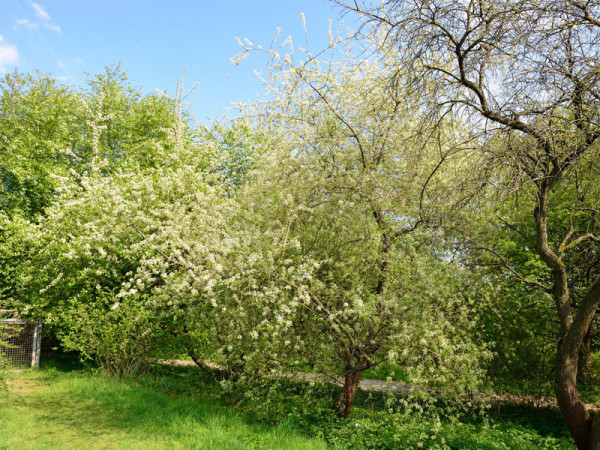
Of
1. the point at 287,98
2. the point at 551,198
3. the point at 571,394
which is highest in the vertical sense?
the point at 287,98

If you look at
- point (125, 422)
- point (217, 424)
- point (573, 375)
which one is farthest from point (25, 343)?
point (573, 375)

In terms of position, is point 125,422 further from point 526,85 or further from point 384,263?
point 526,85

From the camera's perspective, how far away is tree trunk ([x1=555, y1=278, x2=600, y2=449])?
20.5ft

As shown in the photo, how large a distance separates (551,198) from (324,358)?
693 cm

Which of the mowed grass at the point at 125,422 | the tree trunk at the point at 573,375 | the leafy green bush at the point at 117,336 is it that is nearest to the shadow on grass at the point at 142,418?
the mowed grass at the point at 125,422

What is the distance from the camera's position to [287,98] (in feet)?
27.1

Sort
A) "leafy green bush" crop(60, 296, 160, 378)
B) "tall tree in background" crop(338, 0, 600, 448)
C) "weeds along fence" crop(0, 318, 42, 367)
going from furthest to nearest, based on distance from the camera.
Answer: "weeds along fence" crop(0, 318, 42, 367) < "leafy green bush" crop(60, 296, 160, 378) < "tall tree in background" crop(338, 0, 600, 448)

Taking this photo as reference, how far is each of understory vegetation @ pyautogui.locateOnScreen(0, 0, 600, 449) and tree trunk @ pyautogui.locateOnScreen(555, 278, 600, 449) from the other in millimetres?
29

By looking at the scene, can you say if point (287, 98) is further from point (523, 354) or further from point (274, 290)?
point (523, 354)

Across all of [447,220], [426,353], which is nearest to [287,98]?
[447,220]

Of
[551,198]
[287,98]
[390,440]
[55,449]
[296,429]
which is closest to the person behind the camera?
[55,449]

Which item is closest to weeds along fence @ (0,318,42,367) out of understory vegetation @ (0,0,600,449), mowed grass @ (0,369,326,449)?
understory vegetation @ (0,0,600,449)

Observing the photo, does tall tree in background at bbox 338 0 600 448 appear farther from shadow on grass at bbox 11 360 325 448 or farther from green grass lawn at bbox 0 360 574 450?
shadow on grass at bbox 11 360 325 448

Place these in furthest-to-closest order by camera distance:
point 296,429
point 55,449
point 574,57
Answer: point 296,429 < point 55,449 < point 574,57
